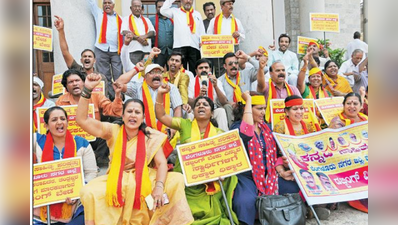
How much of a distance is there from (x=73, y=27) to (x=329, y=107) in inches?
167

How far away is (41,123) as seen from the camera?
4.44 meters

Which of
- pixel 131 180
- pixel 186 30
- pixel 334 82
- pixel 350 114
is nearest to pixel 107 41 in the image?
pixel 186 30

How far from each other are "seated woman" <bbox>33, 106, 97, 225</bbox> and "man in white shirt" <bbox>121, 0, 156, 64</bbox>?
2760mm

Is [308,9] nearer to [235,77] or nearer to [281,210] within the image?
[235,77]

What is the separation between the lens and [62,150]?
13.1 feet

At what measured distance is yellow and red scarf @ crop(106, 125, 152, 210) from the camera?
3.52 m

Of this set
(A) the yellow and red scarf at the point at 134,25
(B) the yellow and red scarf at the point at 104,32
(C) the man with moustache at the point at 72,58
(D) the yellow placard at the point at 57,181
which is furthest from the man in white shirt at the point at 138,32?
(D) the yellow placard at the point at 57,181

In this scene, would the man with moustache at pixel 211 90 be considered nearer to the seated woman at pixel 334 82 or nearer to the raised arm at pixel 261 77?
the raised arm at pixel 261 77

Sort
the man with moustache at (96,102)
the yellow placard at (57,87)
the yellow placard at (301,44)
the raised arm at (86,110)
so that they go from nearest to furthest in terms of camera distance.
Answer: the raised arm at (86,110)
the man with moustache at (96,102)
the yellow placard at (57,87)
the yellow placard at (301,44)

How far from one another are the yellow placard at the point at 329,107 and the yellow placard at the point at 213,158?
1998mm

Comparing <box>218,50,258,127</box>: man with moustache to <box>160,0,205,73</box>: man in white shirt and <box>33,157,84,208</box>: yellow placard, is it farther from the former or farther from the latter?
<box>33,157,84,208</box>: yellow placard

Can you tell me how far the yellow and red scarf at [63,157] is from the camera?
369cm

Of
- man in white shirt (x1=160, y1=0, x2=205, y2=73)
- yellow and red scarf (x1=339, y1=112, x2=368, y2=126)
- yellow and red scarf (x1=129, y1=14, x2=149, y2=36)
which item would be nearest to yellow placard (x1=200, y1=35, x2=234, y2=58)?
man in white shirt (x1=160, y1=0, x2=205, y2=73)

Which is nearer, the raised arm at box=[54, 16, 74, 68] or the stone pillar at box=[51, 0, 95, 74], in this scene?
the raised arm at box=[54, 16, 74, 68]
